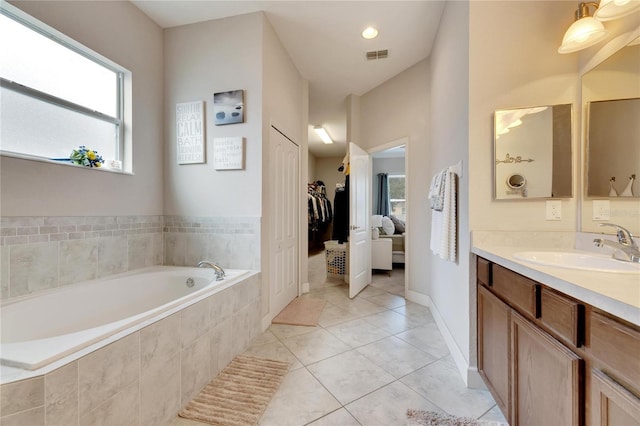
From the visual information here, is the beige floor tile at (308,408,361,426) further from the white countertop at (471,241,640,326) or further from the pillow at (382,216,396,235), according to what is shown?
the pillow at (382,216,396,235)

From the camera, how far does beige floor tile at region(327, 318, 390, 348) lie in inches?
84.1

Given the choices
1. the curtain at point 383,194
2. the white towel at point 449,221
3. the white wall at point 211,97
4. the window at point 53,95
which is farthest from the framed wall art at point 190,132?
the curtain at point 383,194

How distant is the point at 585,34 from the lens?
1291 millimetres

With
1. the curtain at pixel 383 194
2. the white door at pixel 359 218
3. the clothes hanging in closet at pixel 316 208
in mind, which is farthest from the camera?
Result: the curtain at pixel 383 194

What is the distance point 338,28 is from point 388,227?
339cm

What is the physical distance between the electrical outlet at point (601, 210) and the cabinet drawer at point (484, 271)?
0.65m

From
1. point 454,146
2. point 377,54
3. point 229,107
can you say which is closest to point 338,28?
point 377,54

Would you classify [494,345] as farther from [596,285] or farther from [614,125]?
[614,125]

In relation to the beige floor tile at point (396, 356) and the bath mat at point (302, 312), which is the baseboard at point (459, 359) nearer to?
the beige floor tile at point (396, 356)

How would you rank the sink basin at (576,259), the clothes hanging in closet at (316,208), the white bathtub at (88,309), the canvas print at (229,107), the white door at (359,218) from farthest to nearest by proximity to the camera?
the clothes hanging in closet at (316,208), the white door at (359,218), the canvas print at (229,107), the sink basin at (576,259), the white bathtub at (88,309)

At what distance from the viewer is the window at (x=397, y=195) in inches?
265

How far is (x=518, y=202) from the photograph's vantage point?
5.11 feet

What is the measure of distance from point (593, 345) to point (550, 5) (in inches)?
74.2

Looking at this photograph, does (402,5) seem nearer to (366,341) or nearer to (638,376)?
(638,376)
